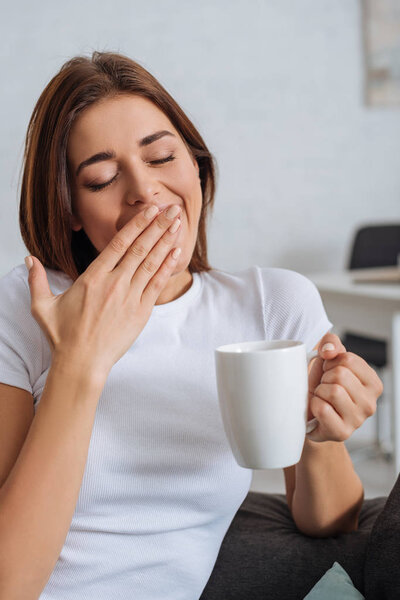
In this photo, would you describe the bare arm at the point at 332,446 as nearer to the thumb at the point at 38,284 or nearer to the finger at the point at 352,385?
the finger at the point at 352,385

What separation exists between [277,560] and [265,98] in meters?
3.26

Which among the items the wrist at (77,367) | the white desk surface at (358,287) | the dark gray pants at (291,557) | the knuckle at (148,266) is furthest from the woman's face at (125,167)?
the white desk surface at (358,287)

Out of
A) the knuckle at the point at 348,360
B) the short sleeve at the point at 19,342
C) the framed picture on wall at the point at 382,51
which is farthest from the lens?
the framed picture on wall at the point at 382,51

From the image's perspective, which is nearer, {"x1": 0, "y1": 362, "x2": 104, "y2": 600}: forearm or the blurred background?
{"x1": 0, "y1": 362, "x2": 104, "y2": 600}: forearm

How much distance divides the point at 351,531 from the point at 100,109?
2.30 ft

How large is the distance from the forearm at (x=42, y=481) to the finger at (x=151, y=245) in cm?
13

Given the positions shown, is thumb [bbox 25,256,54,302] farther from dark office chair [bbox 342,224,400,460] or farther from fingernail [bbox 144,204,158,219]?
dark office chair [bbox 342,224,400,460]

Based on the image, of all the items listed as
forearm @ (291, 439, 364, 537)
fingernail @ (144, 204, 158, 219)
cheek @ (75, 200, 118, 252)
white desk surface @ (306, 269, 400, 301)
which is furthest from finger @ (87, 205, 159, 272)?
white desk surface @ (306, 269, 400, 301)

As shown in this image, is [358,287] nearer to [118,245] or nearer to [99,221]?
[99,221]

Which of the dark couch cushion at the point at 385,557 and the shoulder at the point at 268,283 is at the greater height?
the shoulder at the point at 268,283

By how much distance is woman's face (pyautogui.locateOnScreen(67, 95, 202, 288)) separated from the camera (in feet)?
3.10

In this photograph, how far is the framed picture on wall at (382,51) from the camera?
13.5ft

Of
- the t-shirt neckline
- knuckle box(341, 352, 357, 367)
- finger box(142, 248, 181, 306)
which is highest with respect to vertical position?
finger box(142, 248, 181, 306)

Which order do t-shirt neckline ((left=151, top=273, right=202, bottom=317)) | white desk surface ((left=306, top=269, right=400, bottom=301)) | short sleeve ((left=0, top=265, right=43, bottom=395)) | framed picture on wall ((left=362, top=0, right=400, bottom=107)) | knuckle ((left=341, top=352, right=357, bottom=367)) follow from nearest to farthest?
knuckle ((left=341, top=352, right=357, bottom=367)), short sleeve ((left=0, top=265, right=43, bottom=395)), t-shirt neckline ((left=151, top=273, right=202, bottom=317)), white desk surface ((left=306, top=269, right=400, bottom=301)), framed picture on wall ((left=362, top=0, right=400, bottom=107))
